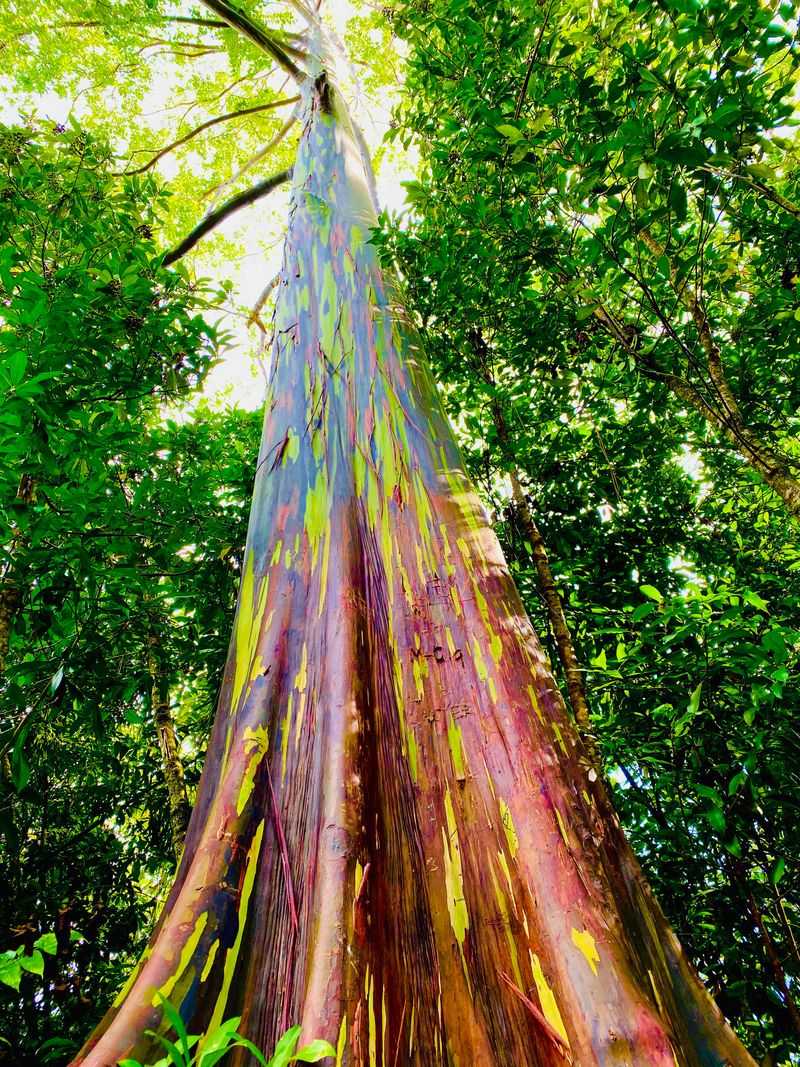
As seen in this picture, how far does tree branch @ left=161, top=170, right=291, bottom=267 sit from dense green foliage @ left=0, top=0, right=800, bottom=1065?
1612 millimetres

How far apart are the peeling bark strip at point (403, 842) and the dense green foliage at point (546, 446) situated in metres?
0.33

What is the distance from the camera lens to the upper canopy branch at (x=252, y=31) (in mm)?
3736

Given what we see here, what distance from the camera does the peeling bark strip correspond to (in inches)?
31.0

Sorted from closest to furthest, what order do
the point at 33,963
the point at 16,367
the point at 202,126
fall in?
the point at 33,963, the point at 16,367, the point at 202,126

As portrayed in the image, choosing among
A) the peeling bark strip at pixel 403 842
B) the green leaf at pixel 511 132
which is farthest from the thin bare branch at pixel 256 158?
the peeling bark strip at pixel 403 842

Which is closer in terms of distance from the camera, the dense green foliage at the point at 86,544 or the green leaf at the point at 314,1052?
the green leaf at the point at 314,1052

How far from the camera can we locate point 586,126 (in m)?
1.45

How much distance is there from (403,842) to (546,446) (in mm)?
2209

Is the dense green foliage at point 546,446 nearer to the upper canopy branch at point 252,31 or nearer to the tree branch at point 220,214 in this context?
the tree branch at point 220,214

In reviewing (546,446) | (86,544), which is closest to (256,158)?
(546,446)

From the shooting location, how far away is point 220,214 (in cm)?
422

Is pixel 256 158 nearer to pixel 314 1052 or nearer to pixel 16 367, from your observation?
pixel 16 367

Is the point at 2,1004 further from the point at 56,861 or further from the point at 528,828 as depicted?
the point at 528,828

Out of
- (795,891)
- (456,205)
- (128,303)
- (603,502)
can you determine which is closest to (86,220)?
(128,303)
